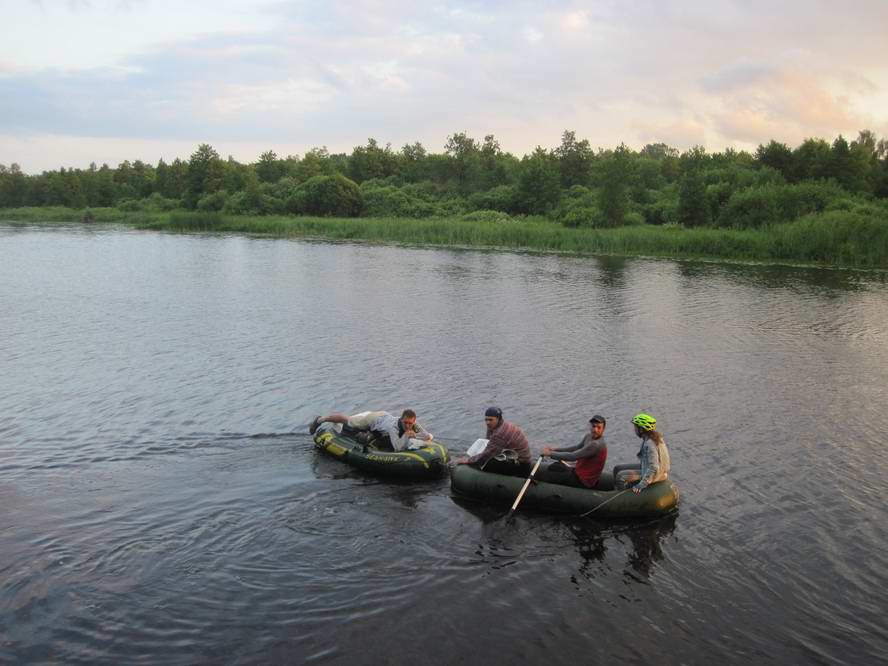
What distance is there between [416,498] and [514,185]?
79.6 metres

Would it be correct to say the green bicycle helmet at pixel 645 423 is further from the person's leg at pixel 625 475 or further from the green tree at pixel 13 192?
the green tree at pixel 13 192

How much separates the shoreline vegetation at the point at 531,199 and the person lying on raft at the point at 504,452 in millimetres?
45708

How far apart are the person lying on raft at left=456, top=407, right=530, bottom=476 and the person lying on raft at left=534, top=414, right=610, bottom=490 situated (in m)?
0.38

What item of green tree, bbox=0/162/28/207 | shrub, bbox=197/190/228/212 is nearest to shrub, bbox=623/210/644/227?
shrub, bbox=197/190/228/212

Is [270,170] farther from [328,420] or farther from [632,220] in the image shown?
[328,420]

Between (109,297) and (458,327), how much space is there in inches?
658

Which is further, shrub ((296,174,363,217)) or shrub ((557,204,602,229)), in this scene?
shrub ((296,174,363,217))

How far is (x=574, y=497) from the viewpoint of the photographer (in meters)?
12.8

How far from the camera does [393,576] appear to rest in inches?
425

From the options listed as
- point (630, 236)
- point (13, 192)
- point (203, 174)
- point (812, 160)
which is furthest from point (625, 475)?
point (13, 192)

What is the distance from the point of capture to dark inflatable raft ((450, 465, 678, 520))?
12.6m

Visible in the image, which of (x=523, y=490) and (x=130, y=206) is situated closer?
(x=523, y=490)

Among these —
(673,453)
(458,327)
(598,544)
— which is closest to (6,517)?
(598,544)

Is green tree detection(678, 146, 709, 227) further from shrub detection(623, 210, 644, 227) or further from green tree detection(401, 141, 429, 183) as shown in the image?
green tree detection(401, 141, 429, 183)
